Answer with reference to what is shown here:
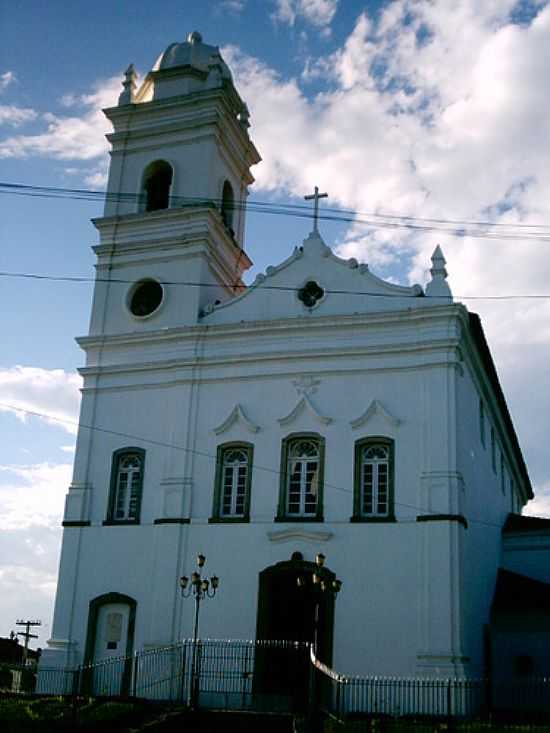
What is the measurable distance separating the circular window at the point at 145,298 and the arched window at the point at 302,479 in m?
6.12

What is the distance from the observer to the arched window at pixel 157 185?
29188mm

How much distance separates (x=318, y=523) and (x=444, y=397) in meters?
4.35

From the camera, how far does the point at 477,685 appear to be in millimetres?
22781

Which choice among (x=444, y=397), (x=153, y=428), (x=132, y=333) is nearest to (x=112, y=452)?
(x=153, y=428)

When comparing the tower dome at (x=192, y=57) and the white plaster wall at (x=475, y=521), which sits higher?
the tower dome at (x=192, y=57)

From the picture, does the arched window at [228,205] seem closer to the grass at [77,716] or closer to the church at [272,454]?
the church at [272,454]

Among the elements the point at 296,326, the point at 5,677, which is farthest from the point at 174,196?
the point at 5,677

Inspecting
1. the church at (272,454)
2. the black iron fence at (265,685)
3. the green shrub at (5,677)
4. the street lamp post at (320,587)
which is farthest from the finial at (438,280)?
the green shrub at (5,677)

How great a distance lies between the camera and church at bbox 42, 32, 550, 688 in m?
22.5

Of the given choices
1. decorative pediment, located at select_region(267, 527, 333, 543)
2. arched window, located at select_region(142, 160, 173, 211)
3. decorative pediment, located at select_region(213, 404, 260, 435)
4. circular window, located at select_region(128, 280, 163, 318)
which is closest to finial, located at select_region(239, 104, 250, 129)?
arched window, located at select_region(142, 160, 173, 211)

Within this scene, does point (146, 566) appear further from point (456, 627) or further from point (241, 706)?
point (456, 627)

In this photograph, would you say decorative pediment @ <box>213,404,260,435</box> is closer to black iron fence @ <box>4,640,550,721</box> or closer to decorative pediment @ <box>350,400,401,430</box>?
decorative pediment @ <box>350,400,401,430</box>

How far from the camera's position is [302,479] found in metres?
24.1

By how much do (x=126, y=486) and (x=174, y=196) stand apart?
344 inches
